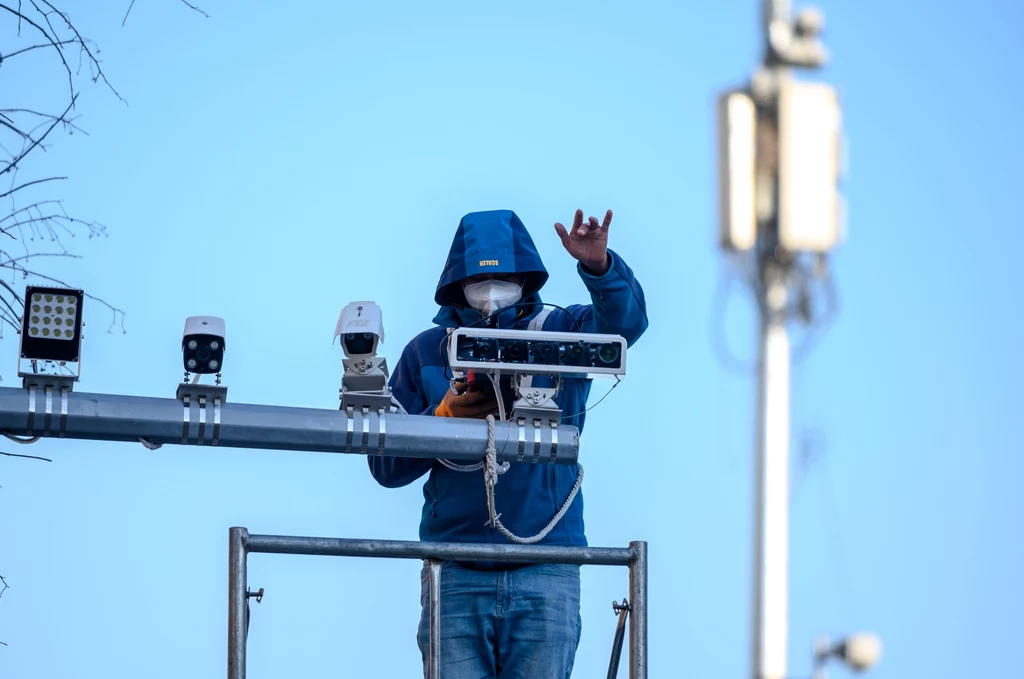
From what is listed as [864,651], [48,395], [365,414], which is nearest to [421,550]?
[365,414]

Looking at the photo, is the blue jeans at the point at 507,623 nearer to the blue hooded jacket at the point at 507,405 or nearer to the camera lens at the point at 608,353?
the blue hooded jacket at the point at 507,405

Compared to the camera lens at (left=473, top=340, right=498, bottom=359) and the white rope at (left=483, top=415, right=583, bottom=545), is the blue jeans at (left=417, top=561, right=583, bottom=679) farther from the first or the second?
the camera lens at (left=473, top=340, right=498, bottom=359)

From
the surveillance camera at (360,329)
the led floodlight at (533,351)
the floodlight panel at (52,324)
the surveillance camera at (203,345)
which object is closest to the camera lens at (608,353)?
Result: the led floodlight at (533,351)

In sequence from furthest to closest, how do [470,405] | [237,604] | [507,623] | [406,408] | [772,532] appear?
[406,408], [470,405], [507,623], [237,604], [772,532]

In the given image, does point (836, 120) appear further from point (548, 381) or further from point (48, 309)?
point (48, 309)

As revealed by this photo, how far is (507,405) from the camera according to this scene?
530cm

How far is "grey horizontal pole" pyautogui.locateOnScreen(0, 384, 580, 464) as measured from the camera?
4.92 meters

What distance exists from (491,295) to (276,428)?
0.82 m

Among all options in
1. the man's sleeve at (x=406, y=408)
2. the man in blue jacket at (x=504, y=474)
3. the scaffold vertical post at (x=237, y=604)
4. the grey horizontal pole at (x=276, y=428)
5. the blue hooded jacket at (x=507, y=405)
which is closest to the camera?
the scaffold vertical post at (x=237, y=604)

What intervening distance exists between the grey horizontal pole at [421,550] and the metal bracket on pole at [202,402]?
38 cm

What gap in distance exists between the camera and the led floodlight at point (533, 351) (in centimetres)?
493

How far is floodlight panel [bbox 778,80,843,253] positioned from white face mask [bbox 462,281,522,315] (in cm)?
243

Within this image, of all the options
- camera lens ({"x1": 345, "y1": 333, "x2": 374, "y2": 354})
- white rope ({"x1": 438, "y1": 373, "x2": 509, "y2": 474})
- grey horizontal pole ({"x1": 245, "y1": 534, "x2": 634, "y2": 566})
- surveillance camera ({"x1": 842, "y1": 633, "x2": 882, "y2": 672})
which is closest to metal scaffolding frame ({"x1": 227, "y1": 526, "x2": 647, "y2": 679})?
grey horizontal pole ({"x1": 245, "y1": 534, "x2": 634, "y2": 566})

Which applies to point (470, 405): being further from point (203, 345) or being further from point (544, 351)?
point (203, 345)
